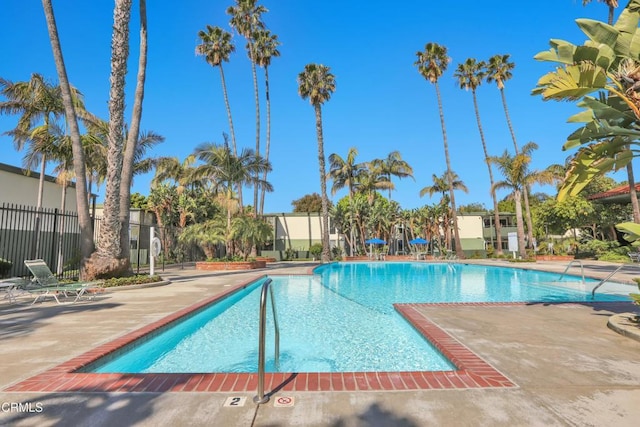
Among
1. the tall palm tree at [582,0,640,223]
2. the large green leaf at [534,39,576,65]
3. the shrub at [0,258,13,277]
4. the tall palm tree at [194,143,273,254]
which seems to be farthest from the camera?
the tall palm tree at [194,143,273,254]

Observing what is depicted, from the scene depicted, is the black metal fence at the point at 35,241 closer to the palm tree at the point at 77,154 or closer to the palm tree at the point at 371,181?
the palm tree at the point at 77,154

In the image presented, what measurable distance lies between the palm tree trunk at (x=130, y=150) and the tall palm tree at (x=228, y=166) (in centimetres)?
769

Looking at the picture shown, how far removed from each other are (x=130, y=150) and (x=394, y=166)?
29.5 m

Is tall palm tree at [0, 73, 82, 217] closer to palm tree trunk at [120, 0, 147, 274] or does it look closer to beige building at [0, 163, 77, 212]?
beige building at [0, 163, 77, 212]

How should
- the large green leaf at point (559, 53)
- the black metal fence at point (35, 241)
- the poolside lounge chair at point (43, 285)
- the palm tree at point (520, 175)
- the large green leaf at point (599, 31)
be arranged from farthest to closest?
the palm tree at point (520, 175)
the black metal fence at point (35, 241)
the poolside lounge chair at point (43, 285)
the large green leaf at point (559, 53)
the large green leaf at point (599, 31)

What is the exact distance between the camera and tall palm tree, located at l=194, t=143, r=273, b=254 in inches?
823

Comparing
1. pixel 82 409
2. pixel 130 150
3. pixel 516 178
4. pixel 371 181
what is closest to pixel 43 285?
pixel 130 150

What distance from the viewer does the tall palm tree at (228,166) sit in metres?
20.9

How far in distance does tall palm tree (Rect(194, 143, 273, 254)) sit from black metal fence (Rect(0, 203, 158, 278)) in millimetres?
5819

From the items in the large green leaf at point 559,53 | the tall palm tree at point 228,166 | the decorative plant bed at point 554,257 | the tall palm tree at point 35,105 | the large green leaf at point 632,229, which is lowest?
the decorative plant bed at point 554,257

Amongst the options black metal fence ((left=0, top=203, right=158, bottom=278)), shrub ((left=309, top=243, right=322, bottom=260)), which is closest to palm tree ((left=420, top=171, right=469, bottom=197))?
shrub ((left=309, top=243, right=322, bottom=260))

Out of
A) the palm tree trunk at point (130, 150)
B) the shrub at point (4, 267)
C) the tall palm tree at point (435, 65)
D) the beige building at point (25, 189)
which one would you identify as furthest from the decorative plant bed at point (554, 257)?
the beige building at point (25, 189)

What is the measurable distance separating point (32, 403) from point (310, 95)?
94.3 ft

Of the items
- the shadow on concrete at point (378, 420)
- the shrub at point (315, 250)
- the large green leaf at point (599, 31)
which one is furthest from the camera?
the shrub at point (315, 250)
